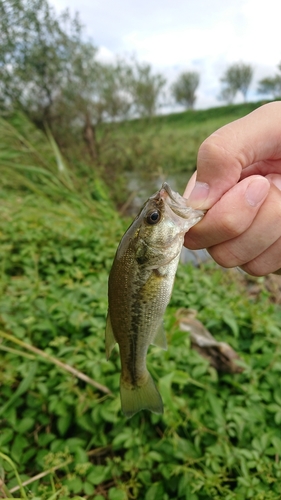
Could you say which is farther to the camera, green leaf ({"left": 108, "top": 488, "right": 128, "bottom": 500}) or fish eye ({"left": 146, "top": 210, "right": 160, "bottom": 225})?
green leaf ({"left": 108, "top": 488, "right": 128, "bottom": 500})

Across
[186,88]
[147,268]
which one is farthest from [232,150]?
[186,88]

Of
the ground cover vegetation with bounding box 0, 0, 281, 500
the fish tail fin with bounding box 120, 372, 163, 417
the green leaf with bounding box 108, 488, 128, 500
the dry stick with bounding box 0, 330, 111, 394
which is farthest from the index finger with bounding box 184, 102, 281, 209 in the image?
the green leaf with bounding box 108, 488, 128, 500

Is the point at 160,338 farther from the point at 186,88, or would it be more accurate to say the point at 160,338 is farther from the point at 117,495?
the point at 186,88

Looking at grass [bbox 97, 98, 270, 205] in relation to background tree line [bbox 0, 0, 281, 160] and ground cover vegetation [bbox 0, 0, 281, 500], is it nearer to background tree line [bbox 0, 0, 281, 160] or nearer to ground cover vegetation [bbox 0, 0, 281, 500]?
background tree line [bbox 0, 0, 281, 160]

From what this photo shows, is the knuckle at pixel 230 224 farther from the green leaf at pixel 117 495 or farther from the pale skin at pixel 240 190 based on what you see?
the green leaf at pixel 117 495

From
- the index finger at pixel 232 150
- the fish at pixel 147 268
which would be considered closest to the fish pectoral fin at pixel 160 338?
the fish at pixel 147 268

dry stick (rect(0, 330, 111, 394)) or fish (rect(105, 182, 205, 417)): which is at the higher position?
fish (rect(105, 182, 205, 417))

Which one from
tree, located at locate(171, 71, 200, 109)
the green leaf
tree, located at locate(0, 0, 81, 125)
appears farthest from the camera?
tree, located at locate(171, 71, 200, 109)
